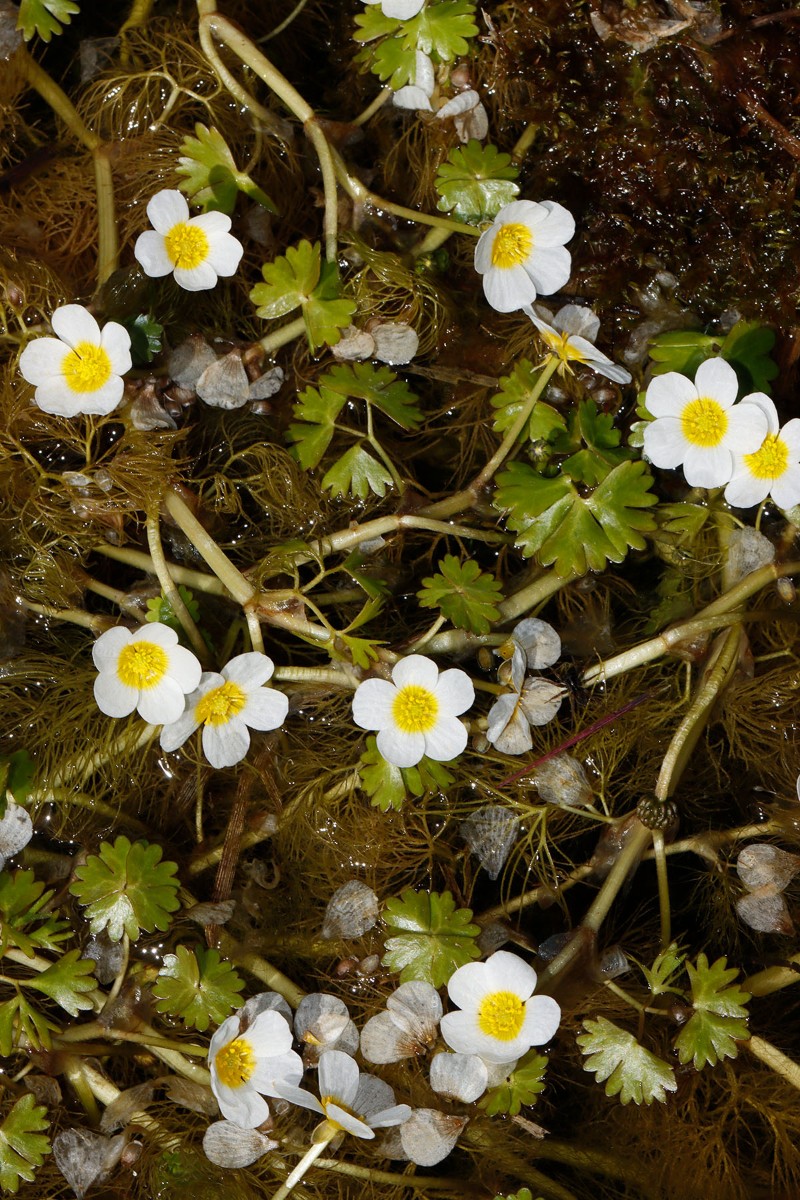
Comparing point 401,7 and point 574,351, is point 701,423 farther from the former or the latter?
point 401,7

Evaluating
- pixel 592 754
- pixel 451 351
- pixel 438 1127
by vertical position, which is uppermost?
pixel 451 351

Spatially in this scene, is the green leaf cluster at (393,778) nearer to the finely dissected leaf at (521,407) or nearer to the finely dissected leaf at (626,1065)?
the finely dissected leaf at (626,1065)

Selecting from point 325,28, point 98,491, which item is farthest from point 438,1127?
point 325,28

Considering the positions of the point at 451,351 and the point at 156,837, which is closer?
the point at 156,837

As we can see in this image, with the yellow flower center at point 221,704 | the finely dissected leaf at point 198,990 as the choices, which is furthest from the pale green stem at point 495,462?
the finely dissected leaf at point 198,990

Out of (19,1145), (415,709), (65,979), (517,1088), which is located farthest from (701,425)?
(19,1145)

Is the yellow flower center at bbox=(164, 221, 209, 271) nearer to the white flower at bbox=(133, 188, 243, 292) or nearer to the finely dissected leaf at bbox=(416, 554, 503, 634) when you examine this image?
the white flower at bbox=(133, 188, 243, 292)

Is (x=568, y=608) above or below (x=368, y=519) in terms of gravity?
below

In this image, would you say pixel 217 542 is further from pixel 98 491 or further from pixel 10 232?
pixel 10 232
